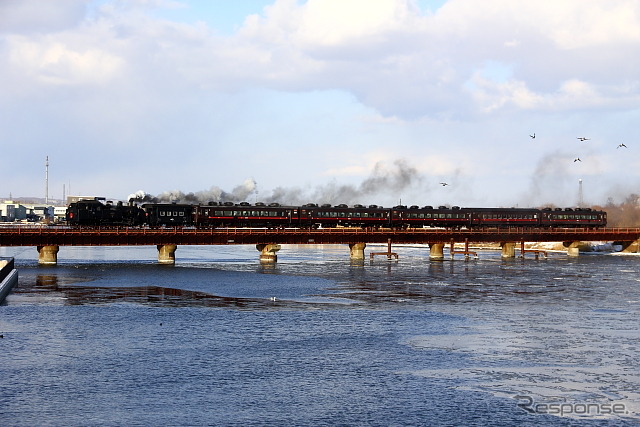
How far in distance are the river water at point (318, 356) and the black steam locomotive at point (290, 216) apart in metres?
52.4

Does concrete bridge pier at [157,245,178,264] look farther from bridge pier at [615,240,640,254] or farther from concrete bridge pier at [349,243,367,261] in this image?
bridge pier at [615,240,640,254]

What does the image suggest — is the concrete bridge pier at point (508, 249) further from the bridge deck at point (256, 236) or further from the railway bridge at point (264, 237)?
the bridge deck at point (256, 236)

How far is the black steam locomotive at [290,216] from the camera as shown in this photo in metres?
128

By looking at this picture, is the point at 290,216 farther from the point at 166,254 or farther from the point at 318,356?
the point at 318,356

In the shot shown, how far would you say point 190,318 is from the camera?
53.9 metres

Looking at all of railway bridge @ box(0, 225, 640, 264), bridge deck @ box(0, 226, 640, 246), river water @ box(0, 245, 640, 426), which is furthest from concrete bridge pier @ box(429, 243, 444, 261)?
river water @ box(0, 245, 640, 426)

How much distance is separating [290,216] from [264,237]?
829 inches

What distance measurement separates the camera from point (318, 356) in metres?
40.6

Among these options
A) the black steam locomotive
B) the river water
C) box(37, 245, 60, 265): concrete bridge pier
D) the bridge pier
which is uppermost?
the black steam locomotive

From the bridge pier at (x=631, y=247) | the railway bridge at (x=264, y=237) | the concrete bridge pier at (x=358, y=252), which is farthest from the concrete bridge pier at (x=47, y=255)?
the bridge pier at (x=631, y=247)

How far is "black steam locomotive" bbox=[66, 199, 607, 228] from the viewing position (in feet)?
419

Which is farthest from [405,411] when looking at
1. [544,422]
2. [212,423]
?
[212,423]

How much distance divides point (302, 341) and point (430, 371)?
1012cm

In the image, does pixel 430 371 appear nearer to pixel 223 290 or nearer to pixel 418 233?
pixel 223 290
